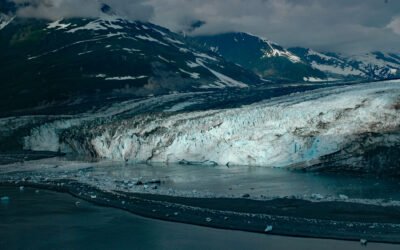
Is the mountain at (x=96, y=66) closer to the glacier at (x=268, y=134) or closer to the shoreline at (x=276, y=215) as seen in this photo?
the glacier at (x=268, y=134)

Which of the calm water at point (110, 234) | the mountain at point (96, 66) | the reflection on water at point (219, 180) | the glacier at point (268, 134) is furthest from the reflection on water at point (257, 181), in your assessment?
the mountain at point (96, 66)

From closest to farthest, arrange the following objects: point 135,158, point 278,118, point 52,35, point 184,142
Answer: point 278,118 < point 184,142 < point 135,158 < point 52,35

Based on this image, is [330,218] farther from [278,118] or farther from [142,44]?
[142,44]

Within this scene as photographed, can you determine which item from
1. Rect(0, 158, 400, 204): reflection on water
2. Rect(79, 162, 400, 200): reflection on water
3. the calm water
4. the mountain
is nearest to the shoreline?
the calm water

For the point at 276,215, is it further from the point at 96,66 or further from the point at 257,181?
the point at 96,66

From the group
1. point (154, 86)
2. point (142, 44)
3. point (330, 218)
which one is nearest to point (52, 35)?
point (142, 44)

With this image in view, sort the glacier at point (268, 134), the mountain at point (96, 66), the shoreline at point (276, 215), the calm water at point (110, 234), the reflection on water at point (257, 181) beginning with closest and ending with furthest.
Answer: the calm water at point (110, 234) < the shoreline at point (276, 215) < the reflection on water at point (257, 181) < the glacier at point (268, 134) < the mountain at point (96, 66)
